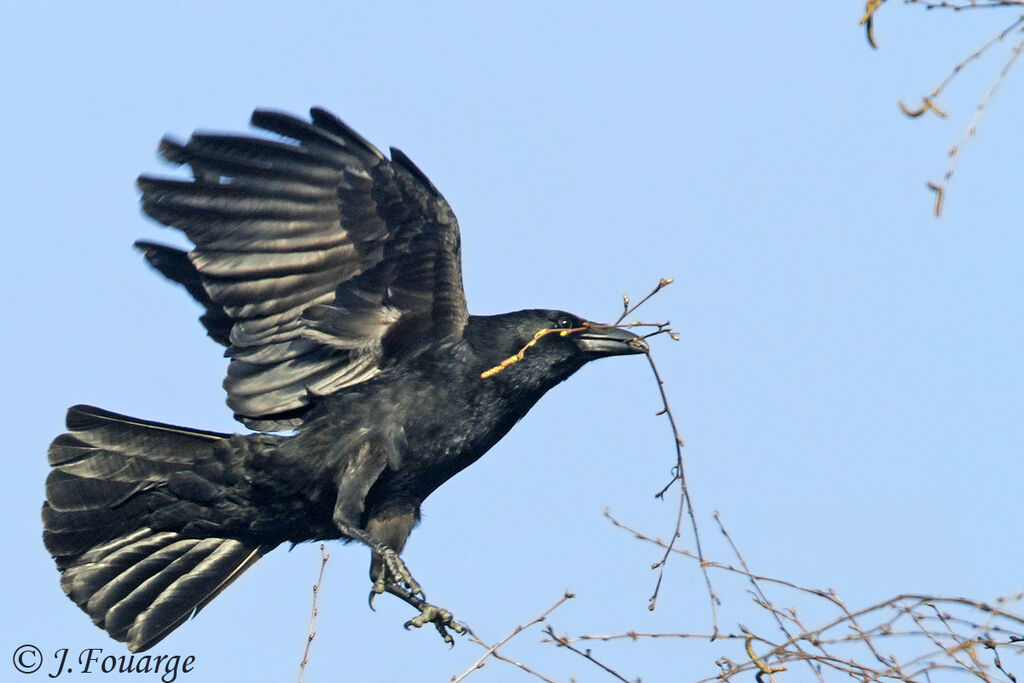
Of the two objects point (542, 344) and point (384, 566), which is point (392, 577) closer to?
point (384, 566)

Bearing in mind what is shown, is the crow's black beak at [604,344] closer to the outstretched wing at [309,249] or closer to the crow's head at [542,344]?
the crow's head at [542,344]

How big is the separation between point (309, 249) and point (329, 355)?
0.51 m

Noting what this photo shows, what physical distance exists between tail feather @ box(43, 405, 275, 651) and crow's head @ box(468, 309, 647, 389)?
137cm

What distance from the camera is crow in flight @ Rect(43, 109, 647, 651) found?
5.79 m

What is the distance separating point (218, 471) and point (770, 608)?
9.33 ft

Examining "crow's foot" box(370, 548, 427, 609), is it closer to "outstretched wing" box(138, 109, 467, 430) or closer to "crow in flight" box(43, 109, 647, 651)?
"crow in flight" box(43, 109, 647, 651)

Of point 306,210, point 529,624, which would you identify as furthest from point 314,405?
point 529,624

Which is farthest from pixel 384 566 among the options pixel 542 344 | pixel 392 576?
pixel 542 344

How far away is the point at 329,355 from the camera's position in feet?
19.7

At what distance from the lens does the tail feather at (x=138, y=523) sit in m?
6.30

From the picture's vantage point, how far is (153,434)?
6340 mm

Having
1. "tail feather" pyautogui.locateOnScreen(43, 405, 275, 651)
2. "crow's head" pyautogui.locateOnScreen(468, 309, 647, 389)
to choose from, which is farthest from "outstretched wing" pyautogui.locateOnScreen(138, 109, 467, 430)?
"tail feather" pyautogui.locateOnScreen(43, 405, 275, 651)

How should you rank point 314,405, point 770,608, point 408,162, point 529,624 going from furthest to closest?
point 314,405 < point 408,162 < point 529,624 < point 770,608

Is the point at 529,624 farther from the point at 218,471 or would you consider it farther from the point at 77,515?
the point at 77,515
